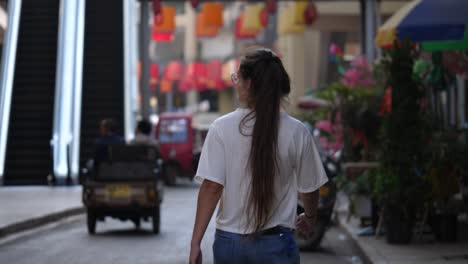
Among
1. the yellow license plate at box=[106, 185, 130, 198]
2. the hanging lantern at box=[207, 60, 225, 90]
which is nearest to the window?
the yellow license plate at box=[106, 185, 130, 198]

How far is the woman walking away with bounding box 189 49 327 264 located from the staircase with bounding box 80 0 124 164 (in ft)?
74.9

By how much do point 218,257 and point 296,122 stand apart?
2.16 feet

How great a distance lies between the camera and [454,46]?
14203mm

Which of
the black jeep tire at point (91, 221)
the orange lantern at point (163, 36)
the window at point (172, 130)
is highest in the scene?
the orange lantern at point (163, 36)

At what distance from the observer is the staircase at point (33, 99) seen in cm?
2716

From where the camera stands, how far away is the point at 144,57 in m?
37.3

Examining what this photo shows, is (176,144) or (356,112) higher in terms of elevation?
(356,112)

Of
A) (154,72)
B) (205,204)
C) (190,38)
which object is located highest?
(190,38)

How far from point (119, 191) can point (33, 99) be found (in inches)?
520

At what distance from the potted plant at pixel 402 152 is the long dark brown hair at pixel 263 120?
875cm

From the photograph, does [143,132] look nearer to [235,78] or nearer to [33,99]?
[33,99]

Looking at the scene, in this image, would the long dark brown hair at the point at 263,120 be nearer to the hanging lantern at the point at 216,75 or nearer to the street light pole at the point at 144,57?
the street light pole at the point at 144,57

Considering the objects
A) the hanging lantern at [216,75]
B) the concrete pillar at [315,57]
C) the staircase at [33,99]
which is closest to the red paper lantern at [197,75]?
the hanging lantern at [216,75]

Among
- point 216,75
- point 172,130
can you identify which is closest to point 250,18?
point 172,130
